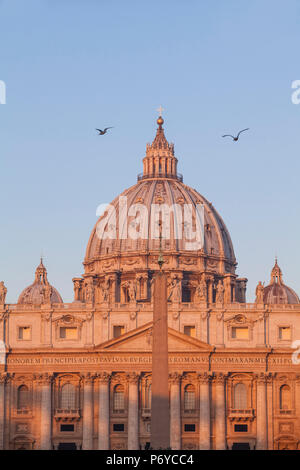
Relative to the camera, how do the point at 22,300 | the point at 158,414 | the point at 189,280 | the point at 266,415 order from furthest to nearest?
1. the point at 22,300
2. the point at 189,280
3. the point at 266,415
4. the point at 158,414

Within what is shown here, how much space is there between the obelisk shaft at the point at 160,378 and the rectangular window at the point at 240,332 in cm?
4685

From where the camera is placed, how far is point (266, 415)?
A: 12900 centimetres

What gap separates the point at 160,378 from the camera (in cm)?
8188

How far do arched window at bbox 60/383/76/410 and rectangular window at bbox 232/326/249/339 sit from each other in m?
16.4

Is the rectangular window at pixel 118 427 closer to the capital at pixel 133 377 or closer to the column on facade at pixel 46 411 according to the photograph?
the capital at pixel 133 377

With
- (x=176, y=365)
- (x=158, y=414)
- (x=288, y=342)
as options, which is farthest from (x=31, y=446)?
(x=158, y=414)

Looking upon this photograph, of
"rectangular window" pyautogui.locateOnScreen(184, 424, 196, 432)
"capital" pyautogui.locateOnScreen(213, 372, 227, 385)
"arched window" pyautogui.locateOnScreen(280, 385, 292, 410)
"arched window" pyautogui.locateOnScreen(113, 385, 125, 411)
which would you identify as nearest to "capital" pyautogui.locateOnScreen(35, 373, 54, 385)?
"arched window" pyautogui.locateOnScreen(113, 385, 125, 411)

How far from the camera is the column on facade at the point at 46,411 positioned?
423 feet

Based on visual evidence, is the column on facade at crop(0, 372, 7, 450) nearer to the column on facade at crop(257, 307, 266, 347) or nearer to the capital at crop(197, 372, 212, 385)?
the capital at crop(197, 372, 212, 385)

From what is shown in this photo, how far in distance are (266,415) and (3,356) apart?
25672 millimetres

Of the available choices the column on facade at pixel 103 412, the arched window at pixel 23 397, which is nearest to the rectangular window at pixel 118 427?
the column on facade at pixel 103 412

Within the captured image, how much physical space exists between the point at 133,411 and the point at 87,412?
4430mm

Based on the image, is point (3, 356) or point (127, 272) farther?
point (127, 272)

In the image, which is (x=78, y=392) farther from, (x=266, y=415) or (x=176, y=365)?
(x=266, y=415)
